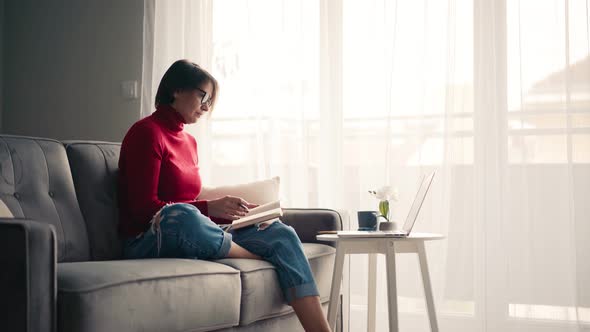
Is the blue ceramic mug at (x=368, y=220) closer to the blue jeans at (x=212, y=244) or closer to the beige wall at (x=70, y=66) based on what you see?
the blue jeans at (x=212, y=244)

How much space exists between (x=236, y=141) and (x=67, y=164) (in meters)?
1.25

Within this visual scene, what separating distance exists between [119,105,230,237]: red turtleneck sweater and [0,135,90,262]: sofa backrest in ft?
0.54

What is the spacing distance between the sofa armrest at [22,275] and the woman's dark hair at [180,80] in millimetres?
1120

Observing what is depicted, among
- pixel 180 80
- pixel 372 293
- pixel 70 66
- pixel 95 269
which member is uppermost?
pixel 70 66

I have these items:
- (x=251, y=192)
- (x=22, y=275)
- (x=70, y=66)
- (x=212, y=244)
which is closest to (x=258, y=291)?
(x=212, y=244)

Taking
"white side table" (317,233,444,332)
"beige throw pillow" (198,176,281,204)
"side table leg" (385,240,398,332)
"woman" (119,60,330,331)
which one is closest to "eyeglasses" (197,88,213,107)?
Result: "woman" (119,60,330,331)

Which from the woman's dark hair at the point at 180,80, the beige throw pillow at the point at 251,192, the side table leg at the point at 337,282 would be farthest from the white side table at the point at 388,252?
the woman's dark hair at the point at 180,80

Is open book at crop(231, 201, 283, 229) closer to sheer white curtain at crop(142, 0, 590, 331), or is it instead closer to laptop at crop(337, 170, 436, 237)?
laptop at crop(337, 170, 436, 237)

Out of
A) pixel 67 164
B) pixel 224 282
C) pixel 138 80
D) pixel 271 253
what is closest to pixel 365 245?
pixel 271 253

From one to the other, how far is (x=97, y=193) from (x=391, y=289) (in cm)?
103

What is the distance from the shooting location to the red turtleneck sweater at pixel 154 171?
2.28m

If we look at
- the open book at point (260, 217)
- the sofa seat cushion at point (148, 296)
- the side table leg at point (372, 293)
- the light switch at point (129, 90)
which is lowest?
the side table leg at point (372, 293)

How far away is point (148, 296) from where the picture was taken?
68.4 inches

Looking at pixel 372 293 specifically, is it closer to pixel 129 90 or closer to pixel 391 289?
pixel 391 289
